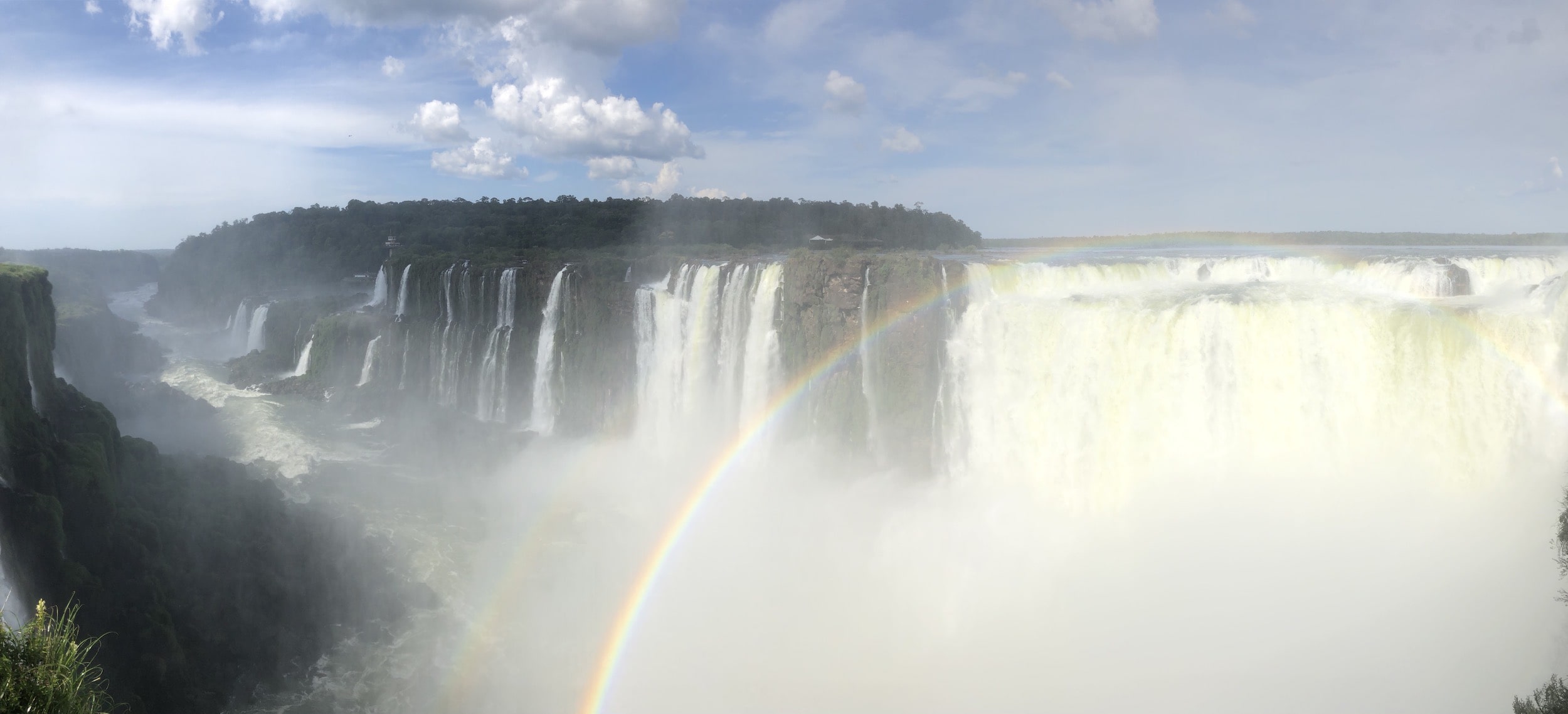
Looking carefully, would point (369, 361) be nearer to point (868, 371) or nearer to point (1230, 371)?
point (868, 371)

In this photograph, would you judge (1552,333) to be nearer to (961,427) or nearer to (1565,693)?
(1565,693)

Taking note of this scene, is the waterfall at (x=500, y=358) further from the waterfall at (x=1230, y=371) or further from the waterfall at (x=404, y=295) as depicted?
the waterfall at (x=1230, y=371)

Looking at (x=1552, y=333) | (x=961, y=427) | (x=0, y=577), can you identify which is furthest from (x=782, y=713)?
(x=1552, y=333)

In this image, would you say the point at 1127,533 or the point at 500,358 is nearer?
the point at 1127,533

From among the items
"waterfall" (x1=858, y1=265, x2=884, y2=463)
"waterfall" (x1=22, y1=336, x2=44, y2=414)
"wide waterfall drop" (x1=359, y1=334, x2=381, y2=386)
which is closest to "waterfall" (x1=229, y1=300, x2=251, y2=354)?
"wide waterfall drop" (x1=359, y1=334, x2=381, y2=386)

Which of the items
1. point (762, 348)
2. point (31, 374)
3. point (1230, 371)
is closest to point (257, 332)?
point (31, 374)

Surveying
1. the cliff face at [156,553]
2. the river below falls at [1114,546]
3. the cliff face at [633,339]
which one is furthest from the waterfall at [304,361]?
the river below falls at [1114,546]

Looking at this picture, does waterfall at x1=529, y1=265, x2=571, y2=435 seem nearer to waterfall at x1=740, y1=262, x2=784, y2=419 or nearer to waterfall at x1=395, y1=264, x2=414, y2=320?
waterfall at x1=740, y1=262, x2=784, y2=419
